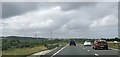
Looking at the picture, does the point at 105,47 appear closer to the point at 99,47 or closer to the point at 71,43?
the point at 99,47

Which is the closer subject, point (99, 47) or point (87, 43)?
point (99, 47)

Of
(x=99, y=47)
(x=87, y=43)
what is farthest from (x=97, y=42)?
(x=87, y=43)

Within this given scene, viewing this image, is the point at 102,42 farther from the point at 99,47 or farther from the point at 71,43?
the point at 71,43

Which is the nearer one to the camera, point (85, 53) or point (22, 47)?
point (85, 53)

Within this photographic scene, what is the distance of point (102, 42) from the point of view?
4956 centimetres

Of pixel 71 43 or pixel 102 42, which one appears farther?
pixel 71 43

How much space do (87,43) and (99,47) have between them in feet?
120

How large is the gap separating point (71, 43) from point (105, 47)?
126 ft

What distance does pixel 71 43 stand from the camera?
3482 inches

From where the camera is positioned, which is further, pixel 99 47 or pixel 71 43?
pixel 71 43

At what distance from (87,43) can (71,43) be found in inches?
189

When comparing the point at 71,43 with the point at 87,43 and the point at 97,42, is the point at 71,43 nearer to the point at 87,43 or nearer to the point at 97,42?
the point at 87,43

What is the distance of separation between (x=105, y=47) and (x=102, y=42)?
4.33 feet

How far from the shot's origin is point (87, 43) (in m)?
86.5
